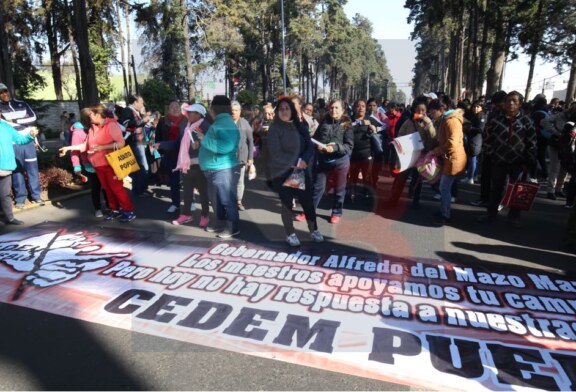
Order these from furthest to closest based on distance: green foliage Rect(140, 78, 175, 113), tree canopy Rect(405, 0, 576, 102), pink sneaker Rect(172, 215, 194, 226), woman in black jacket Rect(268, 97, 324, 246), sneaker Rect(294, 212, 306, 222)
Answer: green foliage Rect(140, 78, 175, 113), tree canopy Rect(405, 0, 576, 102), sneaker Rect(294, 212, 306, 222), pink sneaker Rect(172, 215, 194, 226), woman in black jacket Rect(268, 97, 324, 246)

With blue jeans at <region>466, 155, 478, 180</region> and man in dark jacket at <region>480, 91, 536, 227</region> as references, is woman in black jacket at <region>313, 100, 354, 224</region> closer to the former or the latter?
man in dark jacket at <region>480, 91, 536, 227</region>

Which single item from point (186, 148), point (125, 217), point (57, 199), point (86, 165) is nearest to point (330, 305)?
point (186, 148)

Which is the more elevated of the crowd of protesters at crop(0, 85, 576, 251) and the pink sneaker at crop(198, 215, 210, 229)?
the crowd of protesters at crop(0, 85, 576, 251)

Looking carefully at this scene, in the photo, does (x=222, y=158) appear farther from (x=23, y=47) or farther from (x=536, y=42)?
(x=23, y=47)

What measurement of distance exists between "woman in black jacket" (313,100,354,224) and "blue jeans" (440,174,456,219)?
1373 mm

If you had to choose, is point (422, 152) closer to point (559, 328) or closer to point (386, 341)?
point (559, 328)

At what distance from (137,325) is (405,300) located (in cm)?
227

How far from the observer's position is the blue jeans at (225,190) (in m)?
5.27

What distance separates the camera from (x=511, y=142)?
213 inches

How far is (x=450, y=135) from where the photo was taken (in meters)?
5.56

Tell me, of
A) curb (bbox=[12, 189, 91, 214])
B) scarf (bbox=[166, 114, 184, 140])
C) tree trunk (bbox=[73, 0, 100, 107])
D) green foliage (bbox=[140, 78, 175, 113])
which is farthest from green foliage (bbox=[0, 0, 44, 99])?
scarf (bbox=[166, 114, 184, 140])

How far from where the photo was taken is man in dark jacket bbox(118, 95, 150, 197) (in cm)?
747

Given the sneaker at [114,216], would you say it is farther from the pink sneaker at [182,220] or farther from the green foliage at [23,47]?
the green foliage at [23,47]

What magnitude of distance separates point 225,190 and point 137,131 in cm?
326
